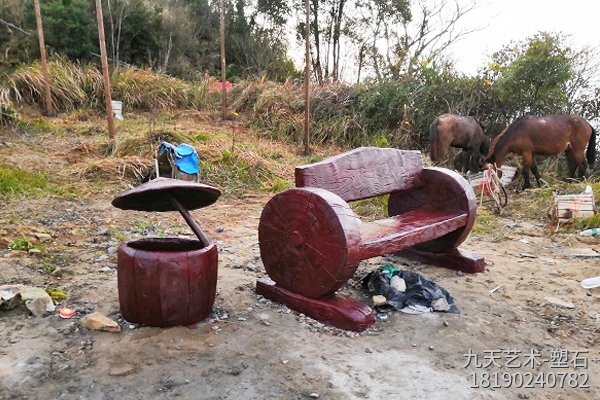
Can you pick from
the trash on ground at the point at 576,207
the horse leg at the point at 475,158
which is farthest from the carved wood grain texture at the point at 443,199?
the horse leg at the point at 475,158

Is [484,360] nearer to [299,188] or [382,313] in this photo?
[382,313]

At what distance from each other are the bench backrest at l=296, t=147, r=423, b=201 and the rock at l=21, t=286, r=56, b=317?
154 cm

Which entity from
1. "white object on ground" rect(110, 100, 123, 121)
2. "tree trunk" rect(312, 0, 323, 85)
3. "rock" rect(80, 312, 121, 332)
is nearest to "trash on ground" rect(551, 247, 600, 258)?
"rock" rect(80, 312, 121, 332)

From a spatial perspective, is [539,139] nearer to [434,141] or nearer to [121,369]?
[434,141]

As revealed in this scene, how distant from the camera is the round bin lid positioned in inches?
98.2

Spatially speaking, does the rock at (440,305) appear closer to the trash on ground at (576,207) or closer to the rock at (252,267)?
the rock at (252,267)

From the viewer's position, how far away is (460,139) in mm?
7477

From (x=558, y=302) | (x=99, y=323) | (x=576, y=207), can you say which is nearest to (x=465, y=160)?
(x=576, y=207)

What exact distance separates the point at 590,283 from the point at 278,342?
98.1 inches

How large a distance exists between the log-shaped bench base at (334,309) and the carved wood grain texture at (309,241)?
5 centimetres

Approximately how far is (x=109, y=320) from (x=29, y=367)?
18.4 inches

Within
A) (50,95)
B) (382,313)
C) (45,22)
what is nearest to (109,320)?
(382,313)

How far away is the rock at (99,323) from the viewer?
2568mm

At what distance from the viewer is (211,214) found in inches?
208
